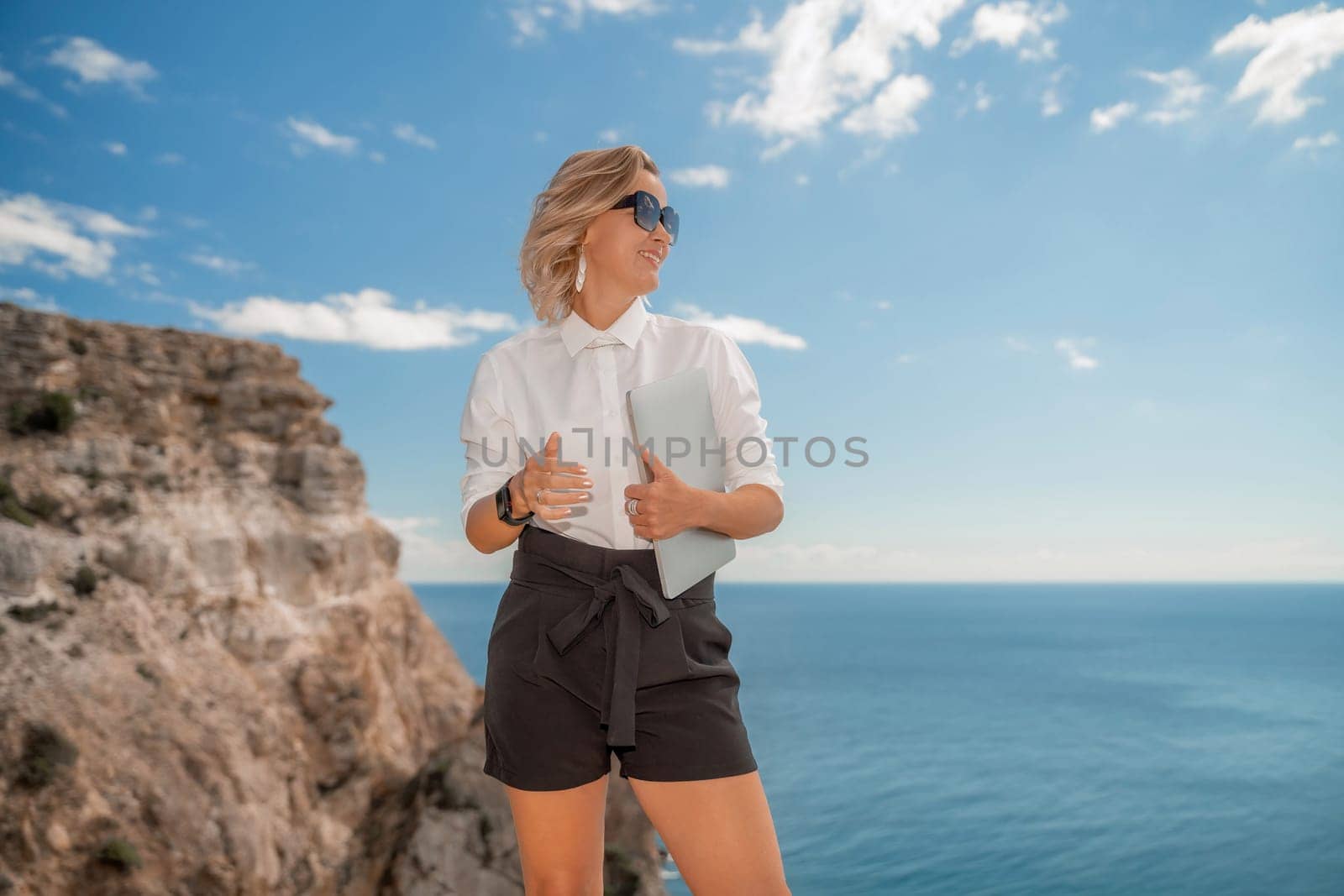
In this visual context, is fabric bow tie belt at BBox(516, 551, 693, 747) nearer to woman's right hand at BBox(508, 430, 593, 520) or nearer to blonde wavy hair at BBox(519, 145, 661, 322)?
woman's right hand at BBox(508, 430, 593, 520)

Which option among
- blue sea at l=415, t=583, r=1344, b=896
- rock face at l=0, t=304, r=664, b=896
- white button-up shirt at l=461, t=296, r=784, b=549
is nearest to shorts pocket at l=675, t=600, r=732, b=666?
white button-up shirt at l=461, t=296, r=784, b=549

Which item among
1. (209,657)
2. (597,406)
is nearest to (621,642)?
(597,406)

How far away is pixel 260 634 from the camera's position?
19.6 metres

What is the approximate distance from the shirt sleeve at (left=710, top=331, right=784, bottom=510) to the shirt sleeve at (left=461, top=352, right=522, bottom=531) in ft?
1.52

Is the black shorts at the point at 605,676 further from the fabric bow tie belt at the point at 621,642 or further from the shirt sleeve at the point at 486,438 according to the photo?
the shirt sleeve at the point at 486,438

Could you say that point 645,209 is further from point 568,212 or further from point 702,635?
point 702,635

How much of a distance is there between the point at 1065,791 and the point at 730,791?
2133 inches

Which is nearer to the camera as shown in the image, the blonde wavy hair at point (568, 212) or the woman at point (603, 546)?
the woman at point (603, 546)

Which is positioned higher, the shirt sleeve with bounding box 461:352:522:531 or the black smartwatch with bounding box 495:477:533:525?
the shirt sleeve with bounding box 461:352:522:531

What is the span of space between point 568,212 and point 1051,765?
58.9m

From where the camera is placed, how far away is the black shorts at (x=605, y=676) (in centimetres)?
172

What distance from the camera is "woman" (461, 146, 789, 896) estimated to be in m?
1.69

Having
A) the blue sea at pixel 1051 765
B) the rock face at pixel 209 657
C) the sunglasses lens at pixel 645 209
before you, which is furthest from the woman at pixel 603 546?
the blue sea at pixel 1051 765

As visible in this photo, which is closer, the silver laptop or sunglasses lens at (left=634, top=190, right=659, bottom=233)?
the silver laptop
